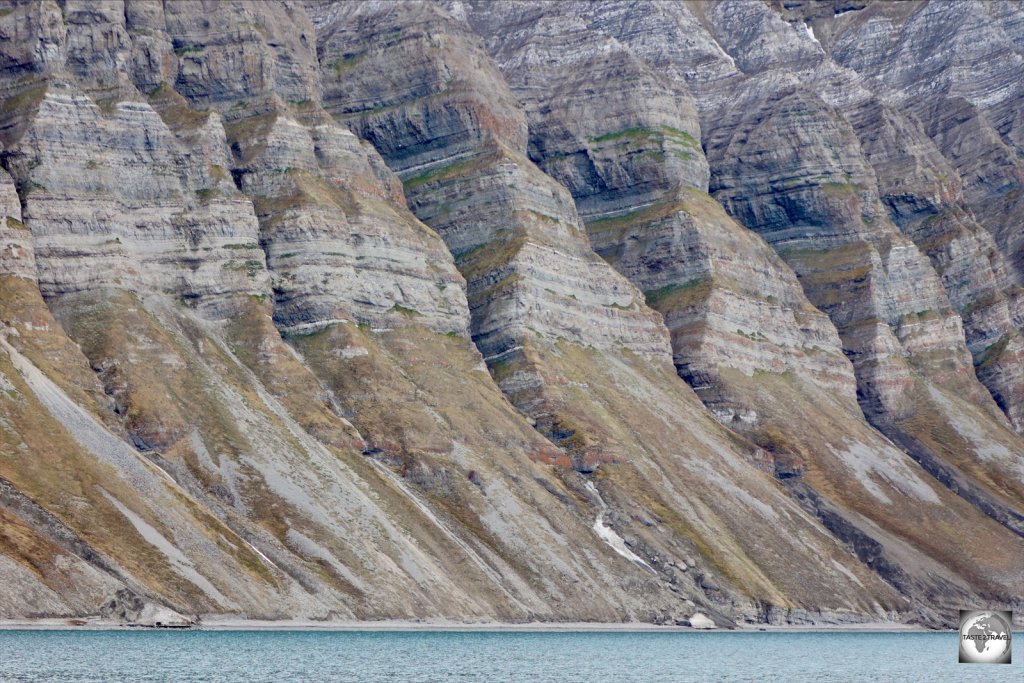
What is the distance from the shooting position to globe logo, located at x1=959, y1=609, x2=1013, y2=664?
96438 millimetres

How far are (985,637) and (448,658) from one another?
50.1 metres

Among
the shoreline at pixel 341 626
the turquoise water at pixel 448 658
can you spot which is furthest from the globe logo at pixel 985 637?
the shoreline at pixel 341 626

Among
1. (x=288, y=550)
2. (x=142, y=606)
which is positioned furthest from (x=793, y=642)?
(x=142, y=606)

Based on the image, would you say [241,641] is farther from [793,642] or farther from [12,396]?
[793,642]

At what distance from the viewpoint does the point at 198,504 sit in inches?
7096

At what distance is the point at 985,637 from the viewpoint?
101188mm

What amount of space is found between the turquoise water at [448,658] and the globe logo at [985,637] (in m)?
25.3

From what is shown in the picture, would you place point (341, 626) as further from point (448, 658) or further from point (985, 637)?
point (985, 637)

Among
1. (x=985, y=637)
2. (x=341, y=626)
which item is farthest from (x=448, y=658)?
(x=985, y=637)

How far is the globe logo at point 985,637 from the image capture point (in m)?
96.4

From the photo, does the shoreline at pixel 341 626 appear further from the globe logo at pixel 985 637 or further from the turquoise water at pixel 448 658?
the globe logo at pixel 985 637

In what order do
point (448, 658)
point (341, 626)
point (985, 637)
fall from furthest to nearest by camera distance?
1. point (341, 626)
2. point (448, 658)
3. point (985, 637)

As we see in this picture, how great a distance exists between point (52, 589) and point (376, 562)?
41.7 meters

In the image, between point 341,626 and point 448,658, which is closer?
point 448,658
